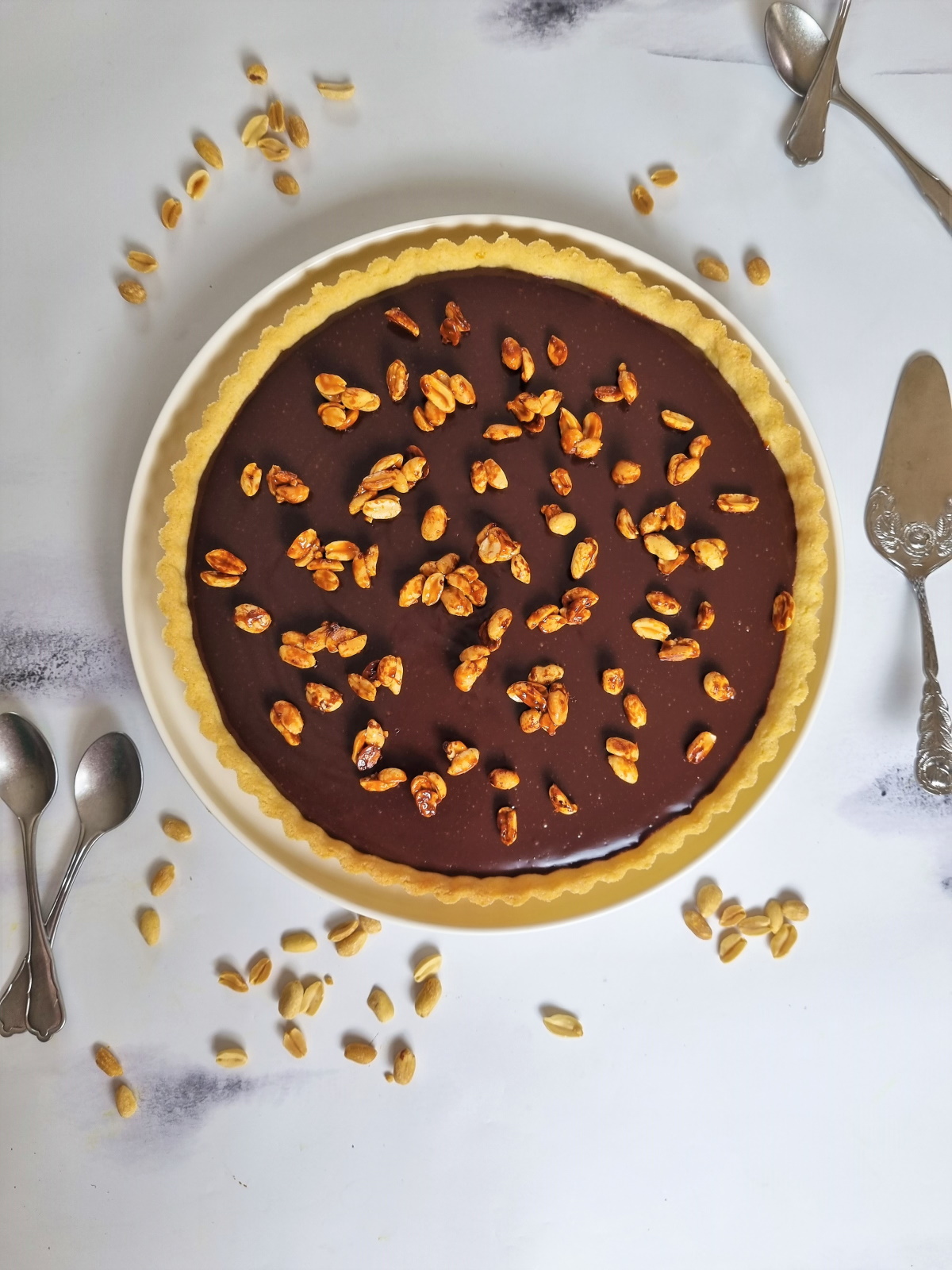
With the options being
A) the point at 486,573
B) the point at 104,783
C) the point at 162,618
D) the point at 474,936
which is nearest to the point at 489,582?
the point at 486,573

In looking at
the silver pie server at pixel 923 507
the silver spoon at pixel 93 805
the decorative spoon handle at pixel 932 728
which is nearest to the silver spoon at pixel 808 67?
the silver pie server at pixel 923 507

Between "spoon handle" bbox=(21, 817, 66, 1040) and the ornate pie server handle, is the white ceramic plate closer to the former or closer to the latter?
the ornate pie server handle

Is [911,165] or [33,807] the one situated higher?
[911,165]

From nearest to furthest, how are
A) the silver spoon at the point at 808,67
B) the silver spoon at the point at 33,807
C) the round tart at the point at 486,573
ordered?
the round tart at the point at 486,573 → the silver spoon at the point at 33,807 → the silver spoon at the point at 808,67

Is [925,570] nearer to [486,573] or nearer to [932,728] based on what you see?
[932,728]

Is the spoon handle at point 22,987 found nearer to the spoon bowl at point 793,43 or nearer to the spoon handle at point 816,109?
the spoon handle at point 816,109

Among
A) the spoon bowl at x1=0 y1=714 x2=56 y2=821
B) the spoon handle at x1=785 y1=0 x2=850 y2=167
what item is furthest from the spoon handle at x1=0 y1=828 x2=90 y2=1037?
the spoon handle at x1=785 y1=0 x2=850 y2=167
